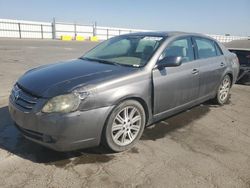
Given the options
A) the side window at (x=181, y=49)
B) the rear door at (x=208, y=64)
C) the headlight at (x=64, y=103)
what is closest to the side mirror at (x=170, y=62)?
the side window at (x=181, y=49)

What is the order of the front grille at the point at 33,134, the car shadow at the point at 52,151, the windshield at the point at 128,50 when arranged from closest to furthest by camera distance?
the front grille at the point at 33,134, the car shadow at the point at 52,151, the windshield at the point at 128,50

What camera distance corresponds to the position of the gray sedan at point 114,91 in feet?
10.3

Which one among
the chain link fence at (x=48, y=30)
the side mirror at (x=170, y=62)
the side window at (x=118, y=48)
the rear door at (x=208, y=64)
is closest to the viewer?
the side mirror at (x=170, y=62)

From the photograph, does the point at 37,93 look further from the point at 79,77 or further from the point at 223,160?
the point at 223,160

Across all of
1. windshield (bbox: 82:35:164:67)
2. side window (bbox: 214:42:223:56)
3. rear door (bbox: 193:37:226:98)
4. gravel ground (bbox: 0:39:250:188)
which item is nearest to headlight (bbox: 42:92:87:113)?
gravel ground (bbox: 0:39:250:188)

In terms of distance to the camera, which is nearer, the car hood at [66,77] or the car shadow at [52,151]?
the car hood at [66,77]

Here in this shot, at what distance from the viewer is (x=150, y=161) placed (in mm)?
3412

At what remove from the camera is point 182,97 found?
14.7 ft

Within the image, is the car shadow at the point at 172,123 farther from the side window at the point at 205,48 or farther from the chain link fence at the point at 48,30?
the chain link fence at the point at 48,30

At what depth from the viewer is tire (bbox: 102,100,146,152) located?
3441mm

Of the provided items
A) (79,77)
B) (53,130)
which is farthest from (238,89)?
(53,130)

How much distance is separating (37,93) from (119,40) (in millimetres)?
2209

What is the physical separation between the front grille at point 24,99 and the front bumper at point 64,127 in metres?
0.06

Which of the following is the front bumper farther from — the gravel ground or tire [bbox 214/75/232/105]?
tire [bbox 214/75/232/105]
